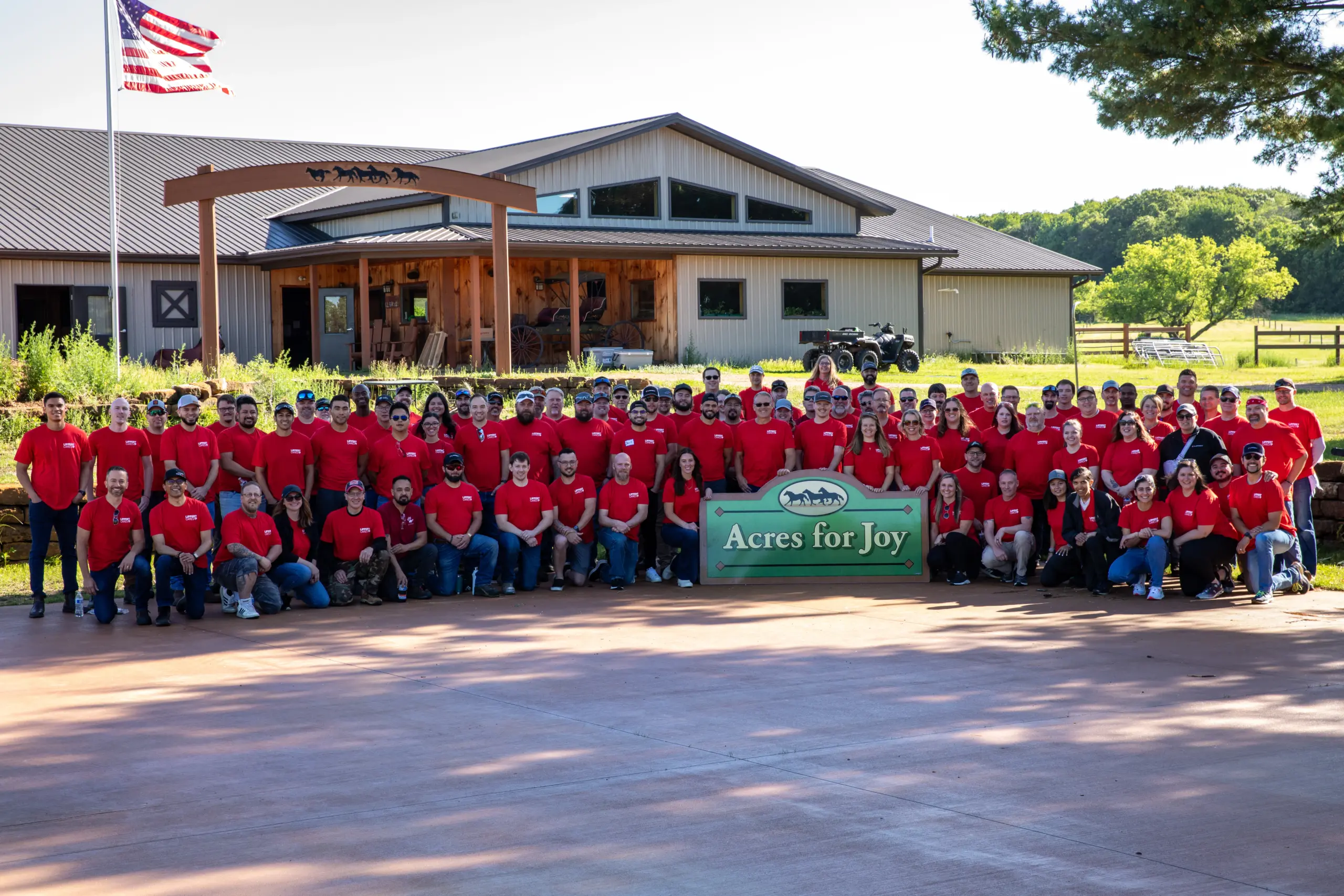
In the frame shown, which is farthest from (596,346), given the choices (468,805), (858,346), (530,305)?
(468,805)

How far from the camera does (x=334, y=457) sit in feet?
42.2

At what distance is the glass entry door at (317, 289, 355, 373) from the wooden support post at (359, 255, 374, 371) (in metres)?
0.46

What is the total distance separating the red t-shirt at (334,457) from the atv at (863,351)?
1806 centimetres

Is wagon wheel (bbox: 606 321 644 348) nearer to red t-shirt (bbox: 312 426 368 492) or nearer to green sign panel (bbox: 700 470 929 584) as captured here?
green sign panel (bbox: 700 470 929 584)

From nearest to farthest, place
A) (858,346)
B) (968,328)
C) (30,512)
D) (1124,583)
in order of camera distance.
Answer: (30,512)
(1124,583)
(858,346)
(968,328)

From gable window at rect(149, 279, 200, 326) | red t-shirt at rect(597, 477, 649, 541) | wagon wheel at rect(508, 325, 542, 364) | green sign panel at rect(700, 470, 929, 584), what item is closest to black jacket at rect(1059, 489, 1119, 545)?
green sign panel at rect(700, 470, 929, 584)

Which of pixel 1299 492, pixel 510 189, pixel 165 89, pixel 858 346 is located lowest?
pixel 1299 492

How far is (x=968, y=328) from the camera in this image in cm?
3981

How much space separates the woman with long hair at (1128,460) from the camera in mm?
12945

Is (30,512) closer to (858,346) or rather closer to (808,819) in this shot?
(808,819)

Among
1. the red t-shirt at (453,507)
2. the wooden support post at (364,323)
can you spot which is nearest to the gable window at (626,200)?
the wooden support post at (364,323)

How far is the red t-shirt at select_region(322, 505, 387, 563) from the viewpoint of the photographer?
488 inches

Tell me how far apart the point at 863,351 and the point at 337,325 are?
12196 mm

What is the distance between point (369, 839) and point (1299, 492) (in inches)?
404
